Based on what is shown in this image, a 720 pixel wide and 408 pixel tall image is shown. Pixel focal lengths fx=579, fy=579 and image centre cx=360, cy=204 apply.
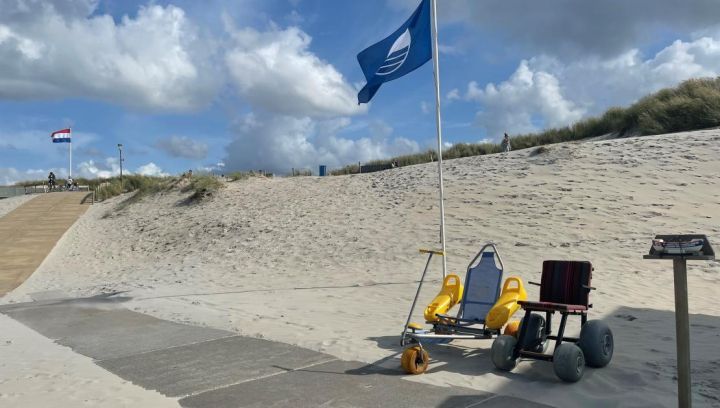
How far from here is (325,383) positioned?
5566mm

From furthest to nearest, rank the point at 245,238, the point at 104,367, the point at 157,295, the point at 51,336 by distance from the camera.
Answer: the point at 245,238 → the point at 157,295 → the point at 51,336 → the point at 104,367

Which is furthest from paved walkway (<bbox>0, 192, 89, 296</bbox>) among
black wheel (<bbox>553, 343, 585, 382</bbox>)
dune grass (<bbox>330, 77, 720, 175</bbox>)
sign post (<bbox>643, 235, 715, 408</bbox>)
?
dune grass (<bbox>330, 77, 720, 175</bbox>)

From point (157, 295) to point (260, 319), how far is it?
4021 millimetres

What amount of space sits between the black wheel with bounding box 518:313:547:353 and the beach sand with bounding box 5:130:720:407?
203 mm

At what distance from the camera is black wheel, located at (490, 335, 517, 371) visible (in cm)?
579

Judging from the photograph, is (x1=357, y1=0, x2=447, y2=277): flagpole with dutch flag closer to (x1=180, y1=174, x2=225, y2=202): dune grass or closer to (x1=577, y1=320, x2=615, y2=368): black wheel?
(x1=577, y1=320, x2=615, y2=368): black wheel

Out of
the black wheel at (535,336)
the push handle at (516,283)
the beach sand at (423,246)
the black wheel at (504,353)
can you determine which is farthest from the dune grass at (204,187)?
the black wheel at (504,353)

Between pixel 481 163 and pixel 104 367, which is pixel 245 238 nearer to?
pixel 481 163

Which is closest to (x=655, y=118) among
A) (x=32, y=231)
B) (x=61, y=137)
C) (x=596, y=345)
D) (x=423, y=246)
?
(x=423, y=246)

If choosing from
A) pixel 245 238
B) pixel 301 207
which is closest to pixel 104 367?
pixel 245 238

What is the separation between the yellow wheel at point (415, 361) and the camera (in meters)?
5.78

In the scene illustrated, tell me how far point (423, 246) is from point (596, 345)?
29.4ft

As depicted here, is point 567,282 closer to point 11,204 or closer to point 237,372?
point 237,372

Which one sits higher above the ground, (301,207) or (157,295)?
(301,207)
